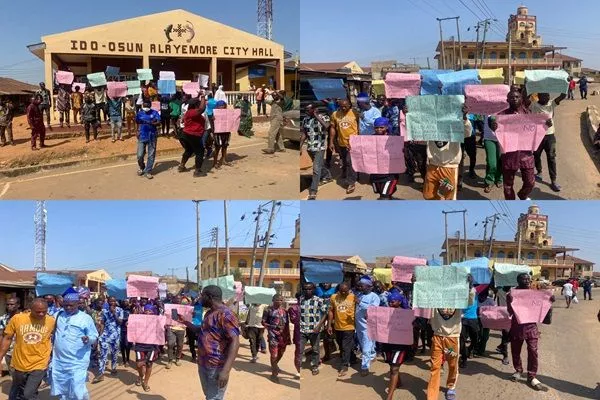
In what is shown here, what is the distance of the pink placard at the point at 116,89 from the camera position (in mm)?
13508

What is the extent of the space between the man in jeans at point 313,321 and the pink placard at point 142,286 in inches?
129

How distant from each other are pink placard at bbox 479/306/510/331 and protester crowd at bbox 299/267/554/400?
0.09m

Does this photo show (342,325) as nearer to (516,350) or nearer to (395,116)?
(516,350)

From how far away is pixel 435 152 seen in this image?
24.1 ft

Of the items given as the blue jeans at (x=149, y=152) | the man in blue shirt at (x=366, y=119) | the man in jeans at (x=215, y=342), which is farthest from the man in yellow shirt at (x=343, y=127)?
the man in jeans at (x=215, y=342)

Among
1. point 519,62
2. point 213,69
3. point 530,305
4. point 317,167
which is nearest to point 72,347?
point 317,167

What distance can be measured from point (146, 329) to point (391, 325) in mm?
3808

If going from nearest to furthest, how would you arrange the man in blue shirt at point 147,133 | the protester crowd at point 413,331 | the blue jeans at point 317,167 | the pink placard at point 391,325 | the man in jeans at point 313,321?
the protester crowd at point 413,331 → the pink placard at point 391,325 → the man in jeans at point 313,321 → the blue jeans at point 317,167 → the man in blue shirt at point 147,133

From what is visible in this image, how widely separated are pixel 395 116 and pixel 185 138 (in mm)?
4027

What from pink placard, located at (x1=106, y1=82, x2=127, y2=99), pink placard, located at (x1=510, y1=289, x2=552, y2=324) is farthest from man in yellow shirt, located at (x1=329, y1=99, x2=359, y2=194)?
pink placard, located at (x1=106, y1=82, x2=127, y2=99)

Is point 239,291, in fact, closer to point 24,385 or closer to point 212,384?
point 24,385

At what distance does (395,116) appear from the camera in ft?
30.6

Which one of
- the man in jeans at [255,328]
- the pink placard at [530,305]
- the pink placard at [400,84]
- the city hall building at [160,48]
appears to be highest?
the city hall building at [160,48]

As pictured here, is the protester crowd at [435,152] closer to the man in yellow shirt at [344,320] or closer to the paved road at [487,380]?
the man in yellow shirt at [344,320]
